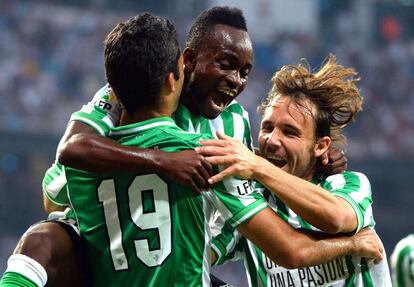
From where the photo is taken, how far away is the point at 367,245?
3029 mm

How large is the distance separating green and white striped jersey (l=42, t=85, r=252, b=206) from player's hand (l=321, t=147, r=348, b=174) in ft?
1.12

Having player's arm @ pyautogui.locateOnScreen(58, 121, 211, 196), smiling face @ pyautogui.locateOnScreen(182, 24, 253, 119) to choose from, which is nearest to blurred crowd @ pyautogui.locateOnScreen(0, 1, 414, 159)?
smiling face @ pyautogui.locateOnScreen(182, 24, 253, 119)

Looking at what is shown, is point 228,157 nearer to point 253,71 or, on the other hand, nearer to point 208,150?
point 208,150

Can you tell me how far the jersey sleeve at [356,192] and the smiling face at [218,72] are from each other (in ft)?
1.73

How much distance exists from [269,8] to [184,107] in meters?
15.6

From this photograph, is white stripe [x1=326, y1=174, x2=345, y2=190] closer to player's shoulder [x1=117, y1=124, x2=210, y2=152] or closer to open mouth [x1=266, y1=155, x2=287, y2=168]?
open mouth [x1=266, y1=155, x2=287, y2=168]

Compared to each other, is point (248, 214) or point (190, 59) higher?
point (190, 59)

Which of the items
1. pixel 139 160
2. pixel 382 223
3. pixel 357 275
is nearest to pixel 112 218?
pixel 139 160

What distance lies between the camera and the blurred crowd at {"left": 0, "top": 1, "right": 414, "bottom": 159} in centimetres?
1611

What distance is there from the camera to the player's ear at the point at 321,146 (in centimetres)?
340

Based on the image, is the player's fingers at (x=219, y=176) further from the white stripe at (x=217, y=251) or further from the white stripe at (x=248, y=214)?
the white stripe at (x=217, y=251)

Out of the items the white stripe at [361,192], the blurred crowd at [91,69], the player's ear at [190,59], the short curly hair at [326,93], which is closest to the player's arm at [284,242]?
the white stripe at [361,192]

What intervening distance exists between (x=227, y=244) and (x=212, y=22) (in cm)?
89

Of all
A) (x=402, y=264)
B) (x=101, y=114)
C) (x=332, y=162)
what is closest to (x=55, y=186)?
(x=101, y=114)
